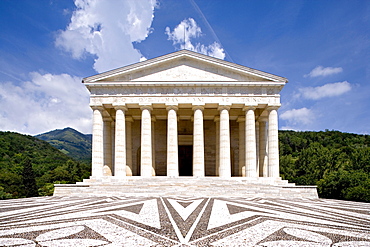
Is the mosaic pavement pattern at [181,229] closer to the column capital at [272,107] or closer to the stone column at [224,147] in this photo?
the stone column at [224,147]

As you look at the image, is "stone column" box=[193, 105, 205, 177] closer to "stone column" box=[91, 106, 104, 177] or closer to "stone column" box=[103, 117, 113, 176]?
"stone column" box=[91, 106, 104, 177]

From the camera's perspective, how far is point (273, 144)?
103 feet

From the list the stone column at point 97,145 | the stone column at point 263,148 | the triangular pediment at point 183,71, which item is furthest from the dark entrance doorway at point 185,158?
the stone column at point 97,145

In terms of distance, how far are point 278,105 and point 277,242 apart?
25876mm

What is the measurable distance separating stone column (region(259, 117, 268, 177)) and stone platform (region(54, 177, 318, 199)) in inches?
376

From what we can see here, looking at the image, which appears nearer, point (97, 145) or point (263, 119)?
point (97, 145)

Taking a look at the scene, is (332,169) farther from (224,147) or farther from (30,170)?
(30,170)

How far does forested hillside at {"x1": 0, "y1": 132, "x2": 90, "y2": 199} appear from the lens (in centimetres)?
4438

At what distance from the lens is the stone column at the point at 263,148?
35344 millimetres

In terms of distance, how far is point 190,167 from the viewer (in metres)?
41.8

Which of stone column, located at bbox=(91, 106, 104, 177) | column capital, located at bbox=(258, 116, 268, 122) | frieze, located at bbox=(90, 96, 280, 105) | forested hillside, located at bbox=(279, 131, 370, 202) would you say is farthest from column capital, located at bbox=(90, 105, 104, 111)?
forested hillside, located at bbox=(279, 131, 370, 202)

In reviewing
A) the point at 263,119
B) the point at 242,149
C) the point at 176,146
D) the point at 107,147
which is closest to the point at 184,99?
the point at 176,146

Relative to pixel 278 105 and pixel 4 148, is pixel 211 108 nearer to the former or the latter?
pixel 278 105

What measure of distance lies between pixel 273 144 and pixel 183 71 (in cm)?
1484
